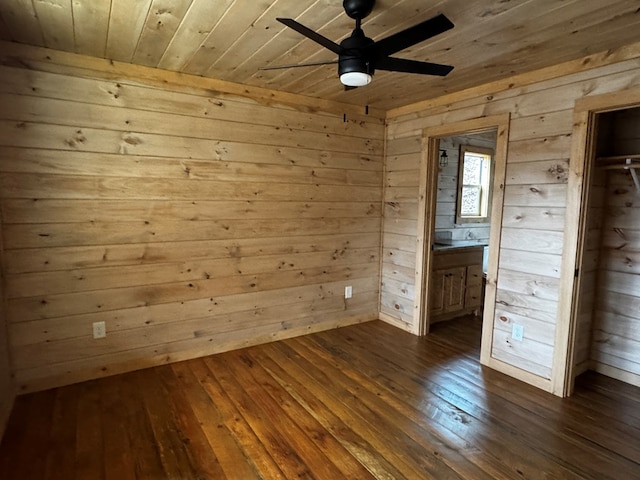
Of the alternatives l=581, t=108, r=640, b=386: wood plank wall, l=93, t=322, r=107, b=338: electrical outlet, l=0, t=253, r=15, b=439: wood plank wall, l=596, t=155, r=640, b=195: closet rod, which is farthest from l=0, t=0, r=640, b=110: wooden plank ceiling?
l=93, t=322, r=107, b=338: electrical outlet

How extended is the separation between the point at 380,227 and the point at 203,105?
2.24m

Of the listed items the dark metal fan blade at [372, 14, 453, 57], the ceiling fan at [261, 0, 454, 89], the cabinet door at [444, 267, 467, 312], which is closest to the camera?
the dark metal fan blade at [372, 14, 453, 57]

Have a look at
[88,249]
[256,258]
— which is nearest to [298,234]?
[256,258]

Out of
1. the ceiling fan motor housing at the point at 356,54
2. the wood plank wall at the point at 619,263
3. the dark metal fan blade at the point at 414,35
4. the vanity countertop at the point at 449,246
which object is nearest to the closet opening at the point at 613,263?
the wood plank wall at the point at 619,263

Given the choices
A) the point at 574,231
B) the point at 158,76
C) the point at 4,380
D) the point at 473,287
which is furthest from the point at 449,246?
the point at 4,380

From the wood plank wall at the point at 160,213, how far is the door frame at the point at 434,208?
654 millimetres

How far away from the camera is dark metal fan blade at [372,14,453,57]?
1.51m

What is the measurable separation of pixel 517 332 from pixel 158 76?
11.3 feet

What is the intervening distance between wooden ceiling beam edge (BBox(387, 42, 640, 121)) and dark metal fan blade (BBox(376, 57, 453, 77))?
4.07ft

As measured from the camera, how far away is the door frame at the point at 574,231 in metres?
2.50

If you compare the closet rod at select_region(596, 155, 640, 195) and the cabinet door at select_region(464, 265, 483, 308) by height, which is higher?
the closet rod at select_region(596, 155, 640, 195)

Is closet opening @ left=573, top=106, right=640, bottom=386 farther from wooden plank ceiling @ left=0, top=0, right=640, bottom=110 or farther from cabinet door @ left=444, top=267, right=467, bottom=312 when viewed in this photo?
cabinet door @ left=444, top=267, right=467, bottom=312

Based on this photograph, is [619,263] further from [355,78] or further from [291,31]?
[291,31]

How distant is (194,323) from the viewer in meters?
3.22
